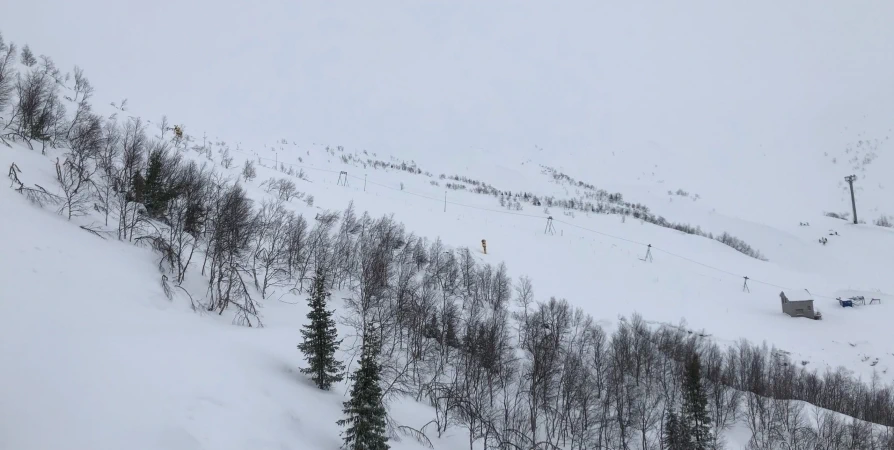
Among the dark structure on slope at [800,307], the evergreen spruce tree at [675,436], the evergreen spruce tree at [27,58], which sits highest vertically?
the evergreen spruce tree at [27,58]

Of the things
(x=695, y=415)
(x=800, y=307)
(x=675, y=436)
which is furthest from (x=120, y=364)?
(x=800, y=307)

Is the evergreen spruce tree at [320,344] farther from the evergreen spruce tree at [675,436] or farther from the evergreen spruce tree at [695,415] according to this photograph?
the evergreen spruce tree at [695,415]

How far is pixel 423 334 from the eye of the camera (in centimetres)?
4122

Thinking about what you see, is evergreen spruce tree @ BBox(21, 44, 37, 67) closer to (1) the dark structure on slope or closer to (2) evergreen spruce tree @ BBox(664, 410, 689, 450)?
(2) evergreen spruce tree @ BBox(664, 410, 689, 450)

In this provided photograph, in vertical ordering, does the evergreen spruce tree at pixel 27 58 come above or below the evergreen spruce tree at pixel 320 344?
above

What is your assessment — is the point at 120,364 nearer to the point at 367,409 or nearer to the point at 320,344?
the point at 367,409

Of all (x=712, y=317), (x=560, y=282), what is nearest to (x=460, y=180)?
(x=560, y=282)

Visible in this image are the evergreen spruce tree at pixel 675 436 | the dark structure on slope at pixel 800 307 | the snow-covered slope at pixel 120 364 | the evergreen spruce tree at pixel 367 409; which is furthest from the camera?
the dark structure on slope at pixel 800 307

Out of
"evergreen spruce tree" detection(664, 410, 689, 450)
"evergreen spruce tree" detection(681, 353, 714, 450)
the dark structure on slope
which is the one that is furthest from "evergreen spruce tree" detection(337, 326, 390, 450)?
the dark structure on slope

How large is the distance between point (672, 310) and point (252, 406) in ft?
173

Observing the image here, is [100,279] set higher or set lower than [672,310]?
higher

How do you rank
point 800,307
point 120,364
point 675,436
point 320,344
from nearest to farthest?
point 120,364, point 320,344, point 675,436, point 800,307

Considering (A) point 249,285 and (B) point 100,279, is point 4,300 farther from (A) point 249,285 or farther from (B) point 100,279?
(A) point 249,285

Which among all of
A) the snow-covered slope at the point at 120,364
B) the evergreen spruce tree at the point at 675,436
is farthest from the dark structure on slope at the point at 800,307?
the snow-covered slope at the point at 120,364
